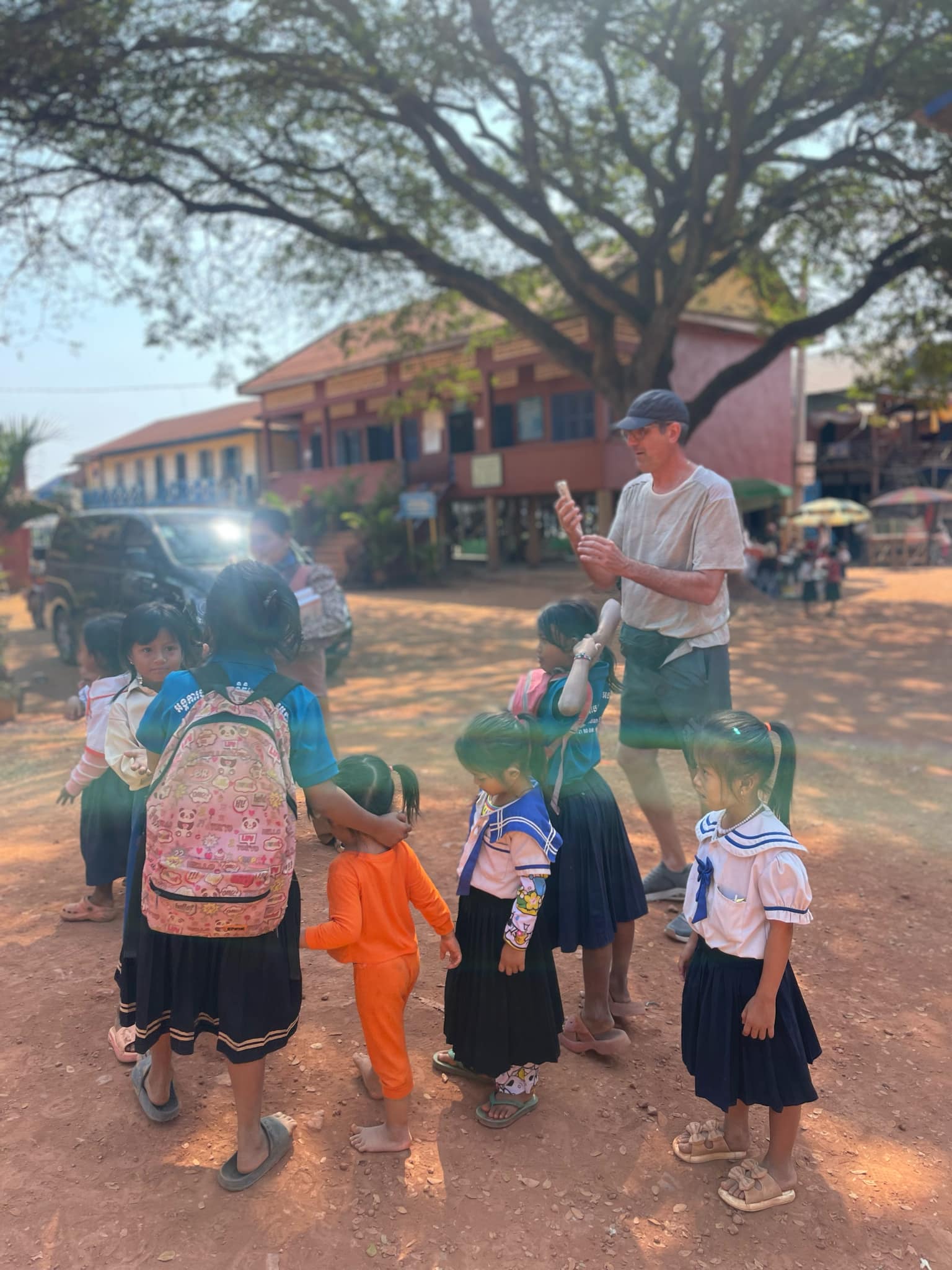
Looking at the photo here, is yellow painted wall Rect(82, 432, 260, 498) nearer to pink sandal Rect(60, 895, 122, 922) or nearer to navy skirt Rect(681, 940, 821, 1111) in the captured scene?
pink sandal Rect(60, 895, 122, 922)

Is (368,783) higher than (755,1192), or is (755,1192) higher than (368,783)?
(368,783)

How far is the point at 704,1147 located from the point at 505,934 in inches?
28.3

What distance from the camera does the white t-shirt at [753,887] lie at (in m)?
2.12

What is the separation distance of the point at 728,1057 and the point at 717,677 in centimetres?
159

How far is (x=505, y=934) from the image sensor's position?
2.43m

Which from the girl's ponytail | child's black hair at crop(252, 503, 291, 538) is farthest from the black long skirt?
child's black hair at crop(252, 503, 291, 538)

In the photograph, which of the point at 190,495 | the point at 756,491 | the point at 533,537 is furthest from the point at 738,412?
the point at 190,495

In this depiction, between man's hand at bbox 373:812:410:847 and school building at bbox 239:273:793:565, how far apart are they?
15279 millimetres

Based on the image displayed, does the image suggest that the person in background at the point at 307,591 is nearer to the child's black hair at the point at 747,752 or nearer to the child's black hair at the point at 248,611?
the child's black hair at the point at 248,611

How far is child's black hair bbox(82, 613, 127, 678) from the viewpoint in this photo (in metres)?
3.50

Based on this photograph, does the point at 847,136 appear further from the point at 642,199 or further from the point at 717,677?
the point at 717,677

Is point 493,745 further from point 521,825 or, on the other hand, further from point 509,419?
point 509,419

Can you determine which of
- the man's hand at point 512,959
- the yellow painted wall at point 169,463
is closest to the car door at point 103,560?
the man's hand at point 512,959

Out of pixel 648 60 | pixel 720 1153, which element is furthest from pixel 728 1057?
pixel 648 60
